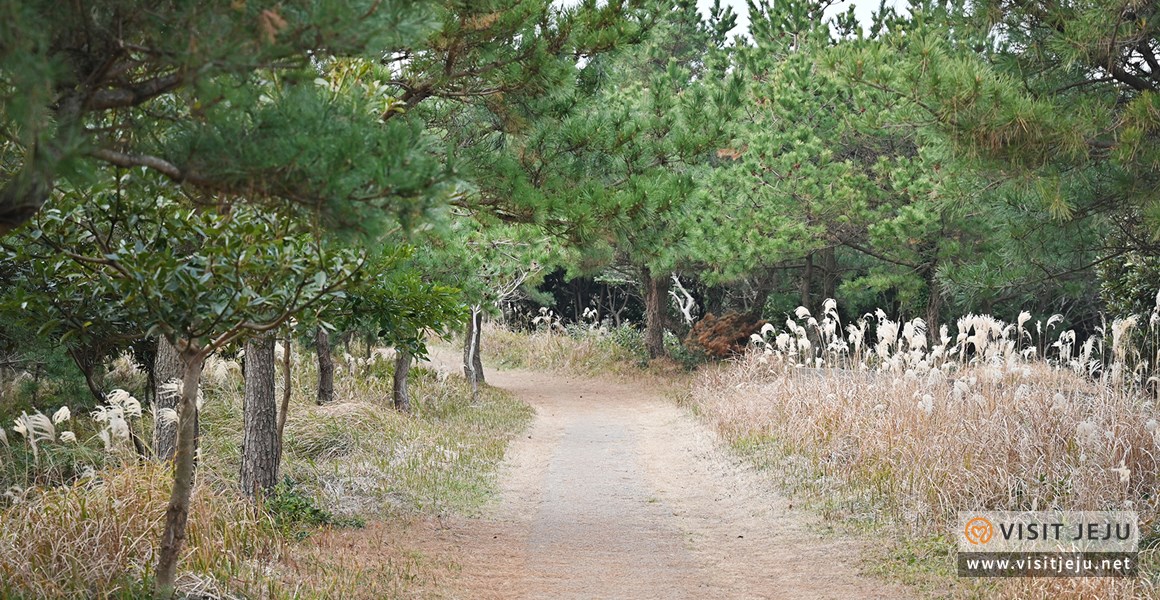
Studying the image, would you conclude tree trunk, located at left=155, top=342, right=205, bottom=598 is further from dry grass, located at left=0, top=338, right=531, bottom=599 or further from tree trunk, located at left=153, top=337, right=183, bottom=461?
tree trunk, located at left=153, top=337, right=183, bottom=461

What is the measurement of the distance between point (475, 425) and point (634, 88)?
7.83 m

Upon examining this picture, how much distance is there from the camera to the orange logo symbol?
18.5ft

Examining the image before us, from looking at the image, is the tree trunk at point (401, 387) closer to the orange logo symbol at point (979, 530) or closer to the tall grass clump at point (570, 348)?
the orange logo symbol at point (979, 530)

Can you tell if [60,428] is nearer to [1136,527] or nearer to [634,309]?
[1136,527]

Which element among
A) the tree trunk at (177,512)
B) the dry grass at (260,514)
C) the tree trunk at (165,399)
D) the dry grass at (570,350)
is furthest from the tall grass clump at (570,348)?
the tree trunk at (177,512)

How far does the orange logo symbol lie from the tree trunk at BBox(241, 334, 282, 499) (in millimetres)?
4761

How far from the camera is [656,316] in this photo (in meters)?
20.0

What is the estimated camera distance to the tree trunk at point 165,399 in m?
6.33

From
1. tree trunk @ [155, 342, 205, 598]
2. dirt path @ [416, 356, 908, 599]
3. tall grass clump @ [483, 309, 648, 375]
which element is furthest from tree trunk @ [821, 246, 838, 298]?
tree trunk @ [155, 342, 205, 598]

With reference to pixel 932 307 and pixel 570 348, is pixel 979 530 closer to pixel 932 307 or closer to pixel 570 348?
pixel 932 307

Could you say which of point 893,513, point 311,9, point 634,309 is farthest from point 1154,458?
point 634,309

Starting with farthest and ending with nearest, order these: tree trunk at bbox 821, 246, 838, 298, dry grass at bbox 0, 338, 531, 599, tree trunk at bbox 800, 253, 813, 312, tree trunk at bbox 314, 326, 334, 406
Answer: tree trunk at bbox 821, 246, 838, 298 → tree trunk at bbox 800, 253, 813, 312 → tree trunk at bbox 314, 326, 334, 406 → dry grass at bbox 0, 338, 531, 599

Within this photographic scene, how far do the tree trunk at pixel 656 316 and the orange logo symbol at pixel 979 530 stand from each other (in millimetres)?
14058

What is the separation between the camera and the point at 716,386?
13758 mm
